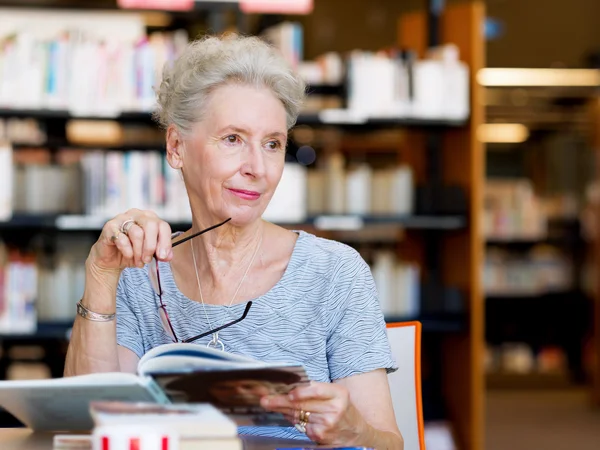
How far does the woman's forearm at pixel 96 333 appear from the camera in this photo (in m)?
1.69

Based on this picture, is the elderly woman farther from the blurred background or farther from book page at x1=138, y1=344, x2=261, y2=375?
the blurred background

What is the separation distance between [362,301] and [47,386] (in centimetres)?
73

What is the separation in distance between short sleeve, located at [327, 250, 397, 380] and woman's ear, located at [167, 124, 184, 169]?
405 millimetres

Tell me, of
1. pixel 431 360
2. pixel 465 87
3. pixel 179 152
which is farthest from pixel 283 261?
pixel 431 360

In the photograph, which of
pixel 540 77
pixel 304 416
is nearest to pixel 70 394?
pixel 304 416

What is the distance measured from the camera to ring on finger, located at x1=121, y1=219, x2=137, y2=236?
163 centimetres

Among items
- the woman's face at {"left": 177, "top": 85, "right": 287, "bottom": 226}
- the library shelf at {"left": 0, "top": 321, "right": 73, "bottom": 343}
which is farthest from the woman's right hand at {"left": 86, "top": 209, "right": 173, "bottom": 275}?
the library shelf at {"left": 0, "top": 321, "right": 73, "bottom": 343}

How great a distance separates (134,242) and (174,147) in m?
0.42

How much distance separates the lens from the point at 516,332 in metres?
7.48

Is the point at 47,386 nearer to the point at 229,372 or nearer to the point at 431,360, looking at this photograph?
the point at 229,372

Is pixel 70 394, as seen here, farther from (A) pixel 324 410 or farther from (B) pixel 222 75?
(B) pixel 222 75

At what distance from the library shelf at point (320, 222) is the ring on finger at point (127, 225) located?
8.74 feet

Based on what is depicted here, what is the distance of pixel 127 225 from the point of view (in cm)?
163

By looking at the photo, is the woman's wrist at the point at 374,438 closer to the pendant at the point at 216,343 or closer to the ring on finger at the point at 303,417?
the ring on finger at the point at 303,417
